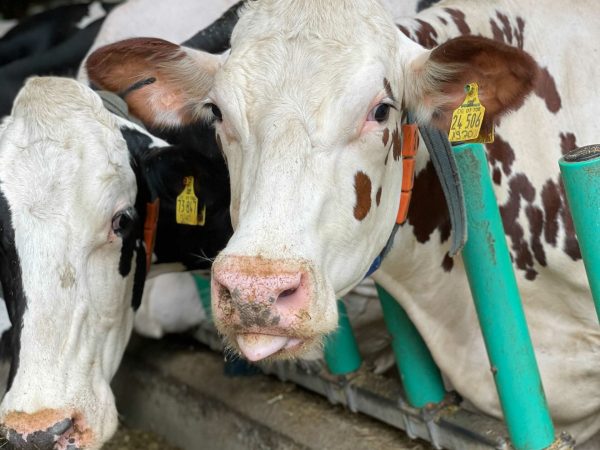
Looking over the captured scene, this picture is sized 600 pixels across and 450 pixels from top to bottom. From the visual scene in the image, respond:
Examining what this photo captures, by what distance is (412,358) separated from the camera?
3.47 meters

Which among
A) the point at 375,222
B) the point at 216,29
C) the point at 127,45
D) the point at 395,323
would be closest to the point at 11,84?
the point at 216,29

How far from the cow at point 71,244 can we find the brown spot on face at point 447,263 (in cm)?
84

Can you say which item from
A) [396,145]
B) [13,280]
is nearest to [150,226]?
[13,280]

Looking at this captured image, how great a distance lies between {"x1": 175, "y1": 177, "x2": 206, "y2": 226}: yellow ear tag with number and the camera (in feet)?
11.1

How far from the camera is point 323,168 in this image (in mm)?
2416

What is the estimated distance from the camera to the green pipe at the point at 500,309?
288 centimetres

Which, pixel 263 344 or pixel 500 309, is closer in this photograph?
pixel 263 344

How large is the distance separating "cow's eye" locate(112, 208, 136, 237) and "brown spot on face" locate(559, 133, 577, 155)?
4.81 feet

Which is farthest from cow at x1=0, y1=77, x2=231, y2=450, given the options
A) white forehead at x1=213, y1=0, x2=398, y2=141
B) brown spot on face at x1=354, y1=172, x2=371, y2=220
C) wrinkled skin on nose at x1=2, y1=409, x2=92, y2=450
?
brown spot on face at x1=354, y1=172, x2=371, y2=220

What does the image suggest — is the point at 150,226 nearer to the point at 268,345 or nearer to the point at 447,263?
the point at 447,263

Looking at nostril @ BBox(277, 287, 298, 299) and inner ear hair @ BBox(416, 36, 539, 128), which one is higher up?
inner ear hair @ BBox(416, 36, 539, 128)

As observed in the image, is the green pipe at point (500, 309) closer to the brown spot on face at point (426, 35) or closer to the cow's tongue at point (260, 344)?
the brown spot on face at point (426, 35)

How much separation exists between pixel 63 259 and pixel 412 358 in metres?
1.28

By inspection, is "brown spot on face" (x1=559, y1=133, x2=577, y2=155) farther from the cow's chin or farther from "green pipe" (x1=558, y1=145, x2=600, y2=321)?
the cow's chin
